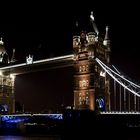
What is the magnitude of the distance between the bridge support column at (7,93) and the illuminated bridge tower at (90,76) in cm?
1892

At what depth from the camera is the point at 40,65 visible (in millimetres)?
65062

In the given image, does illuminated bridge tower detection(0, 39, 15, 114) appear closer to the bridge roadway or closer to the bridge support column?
the bridge support column

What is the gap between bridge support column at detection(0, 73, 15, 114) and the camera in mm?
70812

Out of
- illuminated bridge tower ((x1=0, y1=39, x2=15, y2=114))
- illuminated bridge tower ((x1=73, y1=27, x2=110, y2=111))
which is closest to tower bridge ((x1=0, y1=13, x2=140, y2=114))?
illuminated bridge tower ((x1=73, y1=27, x2=110, y2=111))

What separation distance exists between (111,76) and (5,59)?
3117 cm

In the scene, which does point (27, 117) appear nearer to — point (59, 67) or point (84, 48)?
point (59, 67)

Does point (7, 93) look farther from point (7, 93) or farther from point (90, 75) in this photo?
point (90, 75)

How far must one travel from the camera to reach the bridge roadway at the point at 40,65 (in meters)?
59.1

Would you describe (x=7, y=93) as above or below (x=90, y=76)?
below

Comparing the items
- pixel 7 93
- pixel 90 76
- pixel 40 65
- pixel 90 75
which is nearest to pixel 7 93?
pixel 7 93

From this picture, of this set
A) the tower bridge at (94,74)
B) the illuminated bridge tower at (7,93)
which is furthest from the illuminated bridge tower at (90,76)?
the illuminated bridge tower at (7,93)

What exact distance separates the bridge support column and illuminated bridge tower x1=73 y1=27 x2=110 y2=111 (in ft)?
62.1

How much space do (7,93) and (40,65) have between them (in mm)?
10367

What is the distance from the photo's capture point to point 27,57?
67188 mm
